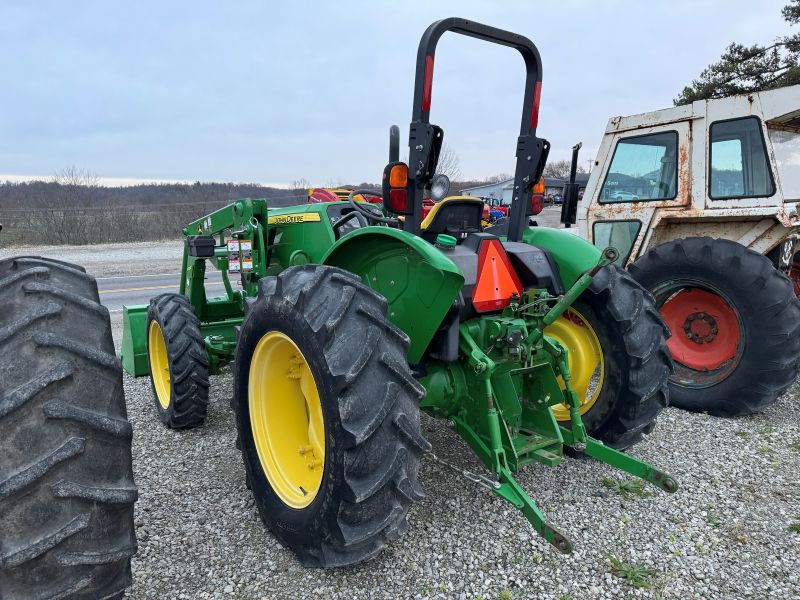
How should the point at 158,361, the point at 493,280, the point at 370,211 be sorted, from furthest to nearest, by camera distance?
the point at 158,361 < the point at 370,211 < the point at 493,280

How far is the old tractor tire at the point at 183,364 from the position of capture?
3.81m

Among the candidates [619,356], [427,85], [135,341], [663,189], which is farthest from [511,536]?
[663,189]

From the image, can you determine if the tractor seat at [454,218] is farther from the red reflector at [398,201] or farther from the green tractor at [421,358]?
the red reflector at [398,201]

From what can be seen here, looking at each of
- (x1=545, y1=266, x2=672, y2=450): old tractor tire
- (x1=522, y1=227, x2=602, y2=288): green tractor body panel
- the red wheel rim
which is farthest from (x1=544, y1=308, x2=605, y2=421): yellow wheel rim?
the red wheel rim

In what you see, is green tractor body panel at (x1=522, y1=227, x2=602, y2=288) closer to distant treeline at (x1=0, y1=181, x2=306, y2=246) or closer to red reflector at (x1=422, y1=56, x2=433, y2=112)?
red reflector at (x1=422, y1=56, x2=433, y2=112)

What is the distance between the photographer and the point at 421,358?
2766 mm

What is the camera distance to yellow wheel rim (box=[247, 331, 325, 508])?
270cm

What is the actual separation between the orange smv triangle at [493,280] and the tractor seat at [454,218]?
204mm

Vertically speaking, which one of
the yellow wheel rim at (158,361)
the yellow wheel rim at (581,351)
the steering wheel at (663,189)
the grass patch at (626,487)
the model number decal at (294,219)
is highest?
the steering wheel at (663,189)

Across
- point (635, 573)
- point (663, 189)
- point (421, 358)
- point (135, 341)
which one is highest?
point (663, 189)

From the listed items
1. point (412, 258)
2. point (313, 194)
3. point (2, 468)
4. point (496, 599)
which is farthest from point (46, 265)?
point (313, 194)

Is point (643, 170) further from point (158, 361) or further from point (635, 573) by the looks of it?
point (158, 361)

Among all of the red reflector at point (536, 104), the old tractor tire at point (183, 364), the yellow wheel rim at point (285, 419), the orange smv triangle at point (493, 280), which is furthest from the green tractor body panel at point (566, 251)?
the old tractor tire at point (183, 364)

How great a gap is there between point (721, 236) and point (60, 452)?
513cm
